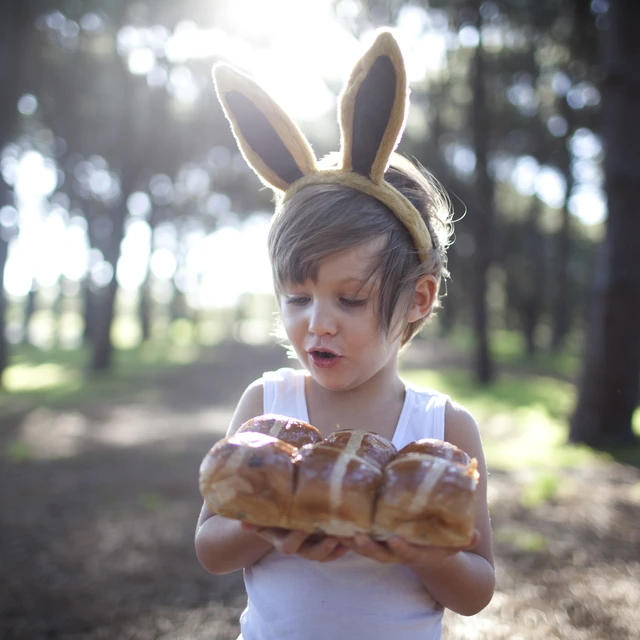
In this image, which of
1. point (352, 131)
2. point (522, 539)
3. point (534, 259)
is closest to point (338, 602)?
point (352, 131)

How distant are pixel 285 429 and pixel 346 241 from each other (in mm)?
605

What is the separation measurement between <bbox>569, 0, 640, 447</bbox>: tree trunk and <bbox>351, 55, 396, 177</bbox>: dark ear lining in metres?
7.22

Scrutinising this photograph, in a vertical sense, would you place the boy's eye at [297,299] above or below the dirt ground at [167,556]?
above

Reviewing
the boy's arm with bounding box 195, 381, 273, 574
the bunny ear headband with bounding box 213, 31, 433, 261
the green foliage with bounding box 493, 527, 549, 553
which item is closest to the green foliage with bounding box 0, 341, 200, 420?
the green foliage with bounding box 493, 527, 549, 553

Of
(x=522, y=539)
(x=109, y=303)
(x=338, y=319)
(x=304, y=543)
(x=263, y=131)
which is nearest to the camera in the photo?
(x=304, y=543)

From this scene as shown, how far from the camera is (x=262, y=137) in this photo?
216cm

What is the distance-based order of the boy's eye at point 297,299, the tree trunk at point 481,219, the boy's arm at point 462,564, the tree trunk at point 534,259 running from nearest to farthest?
the boy's arm at point 462,564 → the boy's eye at point 297,299 → the tree trunk at point 481,219 → the tree trunk at point 534,259

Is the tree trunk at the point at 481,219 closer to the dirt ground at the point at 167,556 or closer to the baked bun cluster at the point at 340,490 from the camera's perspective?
the dirt ground at the point at 167,556

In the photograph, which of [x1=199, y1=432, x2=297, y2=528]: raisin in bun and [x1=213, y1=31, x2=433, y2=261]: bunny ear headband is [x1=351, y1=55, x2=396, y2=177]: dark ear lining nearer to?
[x1=213, y1=31, x2=433, y2=261]: bunny ear headband

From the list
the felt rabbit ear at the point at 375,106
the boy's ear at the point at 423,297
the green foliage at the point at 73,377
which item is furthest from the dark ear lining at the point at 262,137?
the green foliage at the point at 73,377

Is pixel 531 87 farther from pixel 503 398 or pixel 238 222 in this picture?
pixel 238 222

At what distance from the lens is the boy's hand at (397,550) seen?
144cm

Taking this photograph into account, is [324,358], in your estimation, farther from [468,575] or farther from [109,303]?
[109,303]

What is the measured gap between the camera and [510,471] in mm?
7449
